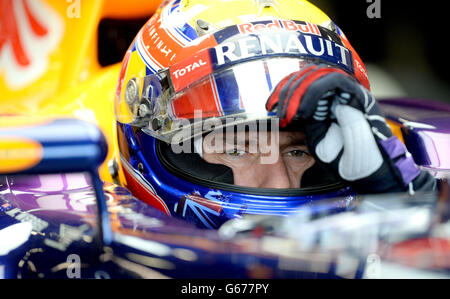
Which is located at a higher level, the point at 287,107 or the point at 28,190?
the point at 287,107

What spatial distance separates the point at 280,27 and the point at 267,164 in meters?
0.35

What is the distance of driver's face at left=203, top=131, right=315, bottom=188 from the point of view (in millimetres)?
1449

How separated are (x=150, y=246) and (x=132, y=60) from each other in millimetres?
840

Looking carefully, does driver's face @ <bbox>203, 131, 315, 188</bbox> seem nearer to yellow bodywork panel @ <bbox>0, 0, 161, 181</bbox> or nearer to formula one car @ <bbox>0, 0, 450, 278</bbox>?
formula one car @ <bbox>0, 0, 450, 278</bbox>

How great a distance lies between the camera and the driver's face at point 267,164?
1.45 m

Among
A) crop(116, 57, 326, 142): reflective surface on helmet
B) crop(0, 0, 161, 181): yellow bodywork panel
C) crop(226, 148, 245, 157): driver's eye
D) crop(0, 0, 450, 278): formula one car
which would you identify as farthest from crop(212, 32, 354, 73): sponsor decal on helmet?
crop(0, 0, 161, 181): yellow bodywork panel

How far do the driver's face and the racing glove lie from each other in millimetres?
200

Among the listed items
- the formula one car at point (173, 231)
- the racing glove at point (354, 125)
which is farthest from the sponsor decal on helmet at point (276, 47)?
the formula one car at point (173, 231)

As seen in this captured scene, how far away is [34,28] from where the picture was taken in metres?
2.16

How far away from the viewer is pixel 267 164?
1.46 meters

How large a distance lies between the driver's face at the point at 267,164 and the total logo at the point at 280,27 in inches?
10.4
